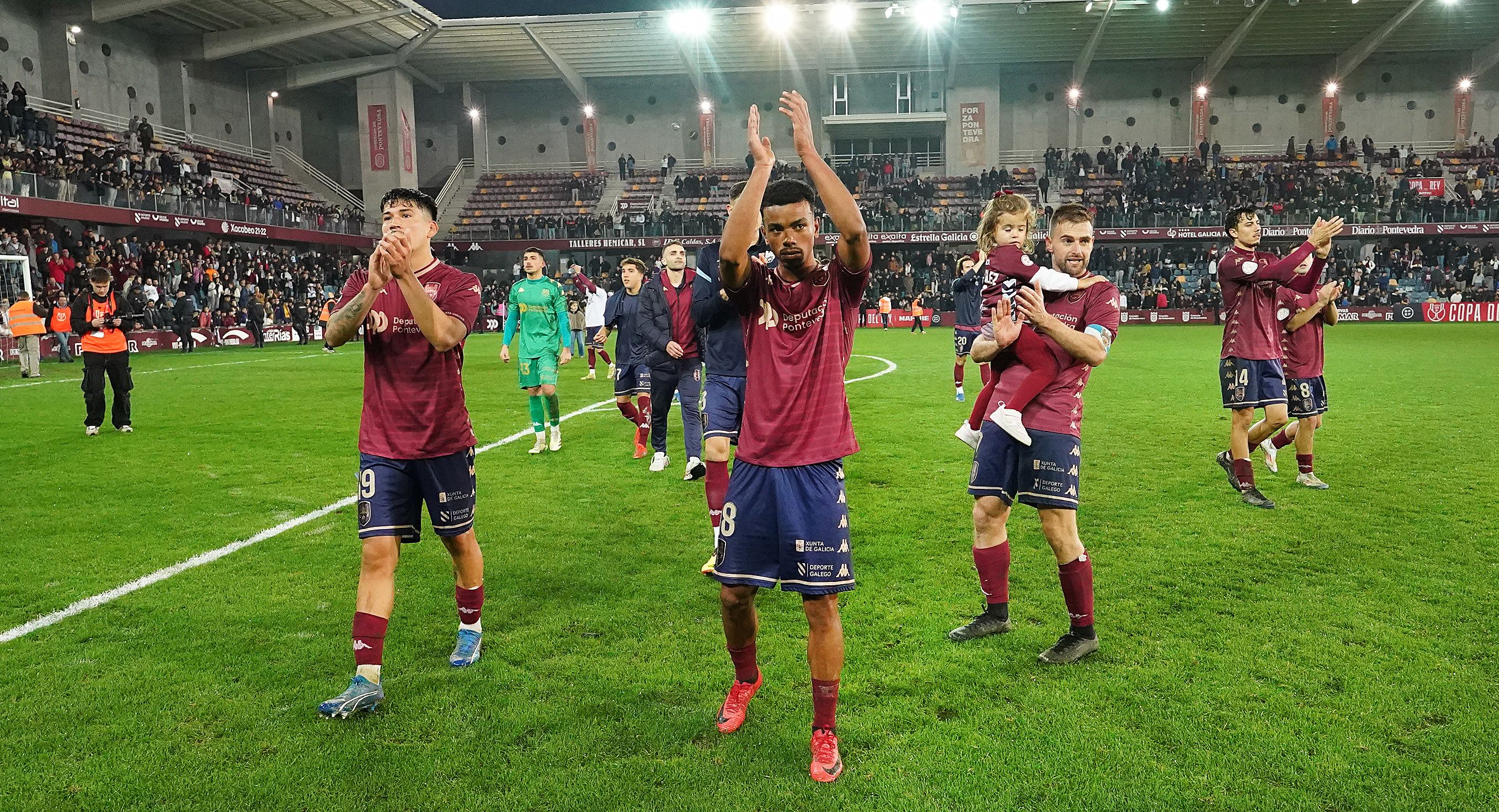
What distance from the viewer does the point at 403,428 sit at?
13.2 feet

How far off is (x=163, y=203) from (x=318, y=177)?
1894cm

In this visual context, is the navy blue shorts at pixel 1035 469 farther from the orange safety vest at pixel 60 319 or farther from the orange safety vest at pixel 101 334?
the orange safety vest at pixel 60 319

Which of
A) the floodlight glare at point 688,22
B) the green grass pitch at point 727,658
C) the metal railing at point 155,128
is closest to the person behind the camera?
the green grass pitch at point 727,658

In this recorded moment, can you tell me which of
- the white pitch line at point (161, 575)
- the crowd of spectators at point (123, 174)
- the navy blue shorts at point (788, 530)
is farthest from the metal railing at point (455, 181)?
the navy blue shorts at point (788, 530)

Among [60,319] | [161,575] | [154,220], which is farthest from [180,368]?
Result: [161,575]

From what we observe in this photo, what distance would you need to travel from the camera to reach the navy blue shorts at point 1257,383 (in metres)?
7.45

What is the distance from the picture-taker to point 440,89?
51.1 m

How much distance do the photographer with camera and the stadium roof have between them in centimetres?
3143

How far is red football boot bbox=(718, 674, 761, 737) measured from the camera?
3666mm

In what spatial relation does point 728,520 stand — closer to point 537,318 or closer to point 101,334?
point 537,318

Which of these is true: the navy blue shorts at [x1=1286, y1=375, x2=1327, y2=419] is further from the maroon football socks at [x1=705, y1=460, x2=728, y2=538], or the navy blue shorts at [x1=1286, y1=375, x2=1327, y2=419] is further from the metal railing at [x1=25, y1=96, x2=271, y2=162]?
the metal railing at [x1=25, y1=96, x2=271, y2=162]

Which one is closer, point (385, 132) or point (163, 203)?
point (163, 203)

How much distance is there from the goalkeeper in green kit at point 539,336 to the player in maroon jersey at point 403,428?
5.50 m

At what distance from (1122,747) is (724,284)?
230 centimetres
